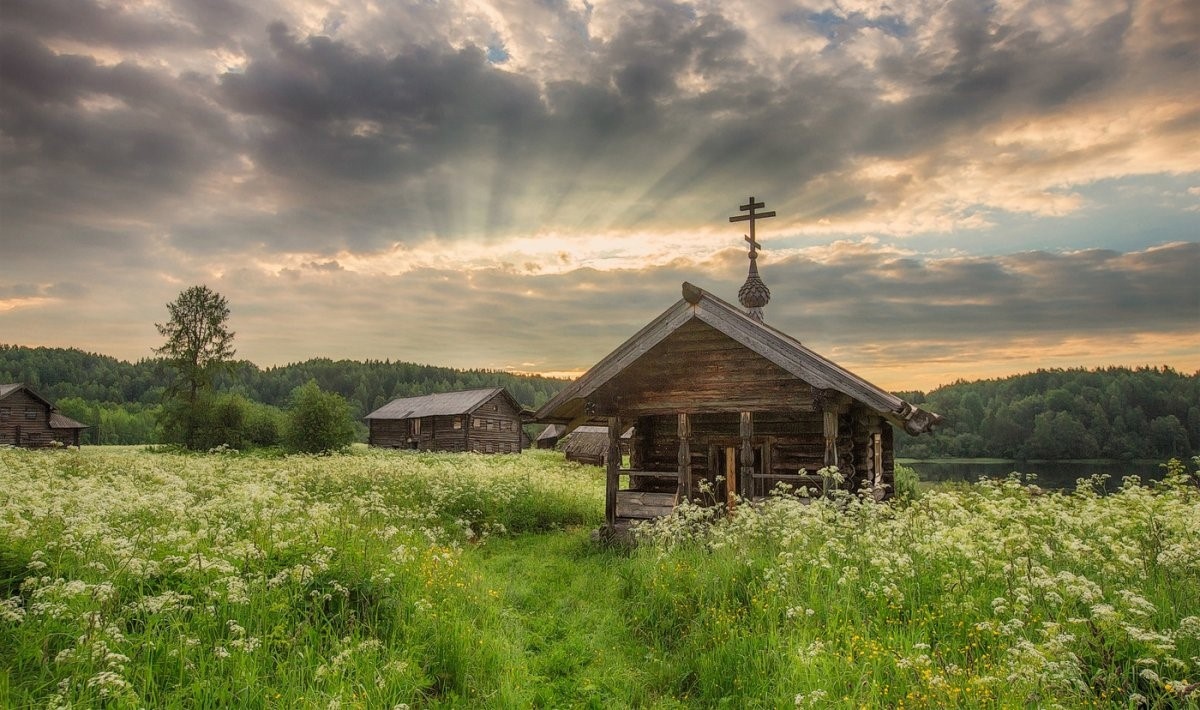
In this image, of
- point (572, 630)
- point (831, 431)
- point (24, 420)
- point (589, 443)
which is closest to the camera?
point (572, 630)

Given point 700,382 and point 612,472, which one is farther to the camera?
point 612,472

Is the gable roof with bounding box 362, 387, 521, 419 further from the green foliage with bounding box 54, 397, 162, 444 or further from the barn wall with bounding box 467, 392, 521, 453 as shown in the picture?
the green foliage with bounding box 54, 397, 162, 444

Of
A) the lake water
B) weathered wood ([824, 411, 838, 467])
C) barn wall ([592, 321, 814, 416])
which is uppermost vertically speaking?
barn wall ([592, 321, 814, 416])

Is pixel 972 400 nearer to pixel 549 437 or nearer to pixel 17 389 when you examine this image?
pixel 549 437

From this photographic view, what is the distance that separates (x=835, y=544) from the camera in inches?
287

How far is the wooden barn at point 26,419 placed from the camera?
177 ft

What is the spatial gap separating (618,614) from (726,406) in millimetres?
5783

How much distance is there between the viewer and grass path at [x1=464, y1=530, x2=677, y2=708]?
6.34 metres


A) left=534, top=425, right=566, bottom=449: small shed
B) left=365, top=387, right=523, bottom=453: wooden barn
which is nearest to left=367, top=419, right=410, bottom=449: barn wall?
left=365, top=387, right=523, bottom=453: wooden barn

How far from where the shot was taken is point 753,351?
12953 millimetres

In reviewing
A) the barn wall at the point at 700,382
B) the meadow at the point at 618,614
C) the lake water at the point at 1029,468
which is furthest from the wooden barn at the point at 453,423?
the lake water at the point at 1029,468

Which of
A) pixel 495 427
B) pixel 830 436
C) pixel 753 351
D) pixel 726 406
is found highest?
pixel 753 351

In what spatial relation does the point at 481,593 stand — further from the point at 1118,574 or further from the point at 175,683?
the point at 1118,574

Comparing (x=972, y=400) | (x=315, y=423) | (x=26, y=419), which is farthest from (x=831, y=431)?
(x=972, y=400)
